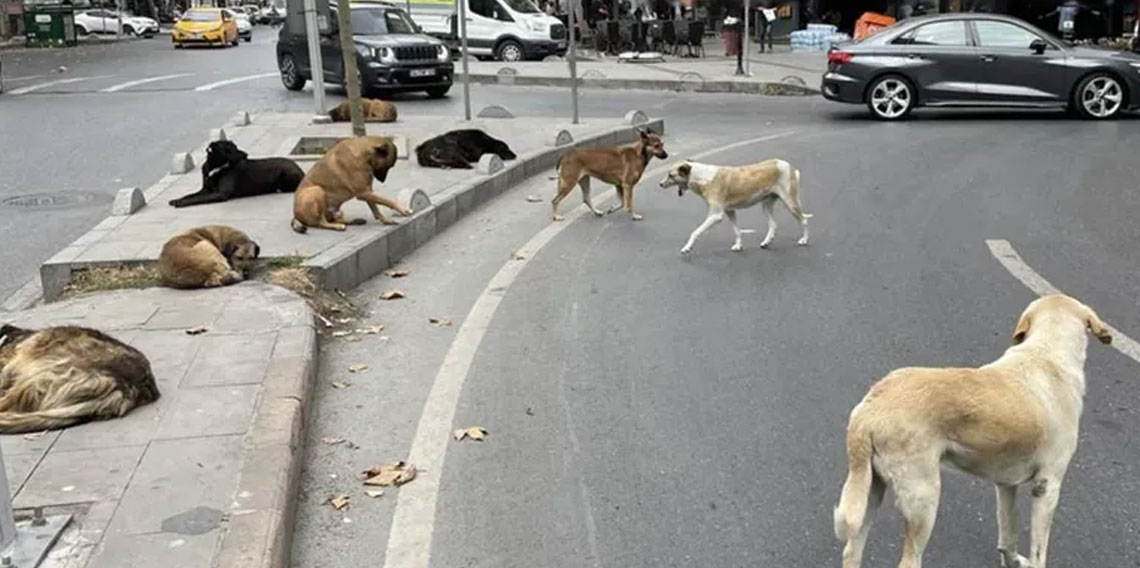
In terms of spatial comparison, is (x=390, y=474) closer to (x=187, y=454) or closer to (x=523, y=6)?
(x=187, y=454)

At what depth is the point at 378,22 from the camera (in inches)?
840

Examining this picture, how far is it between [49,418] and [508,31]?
25561 mm

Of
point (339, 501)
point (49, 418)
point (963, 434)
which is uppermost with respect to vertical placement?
point (963, 434)

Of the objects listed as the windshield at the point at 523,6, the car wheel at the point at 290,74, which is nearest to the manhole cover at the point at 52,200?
the car wheel at the point at 290,74

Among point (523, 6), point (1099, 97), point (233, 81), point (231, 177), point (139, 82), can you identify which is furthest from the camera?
point (523, 6)

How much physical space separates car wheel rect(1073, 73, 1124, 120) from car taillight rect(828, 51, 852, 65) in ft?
11.2

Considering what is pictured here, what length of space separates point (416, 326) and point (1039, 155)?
368 inches

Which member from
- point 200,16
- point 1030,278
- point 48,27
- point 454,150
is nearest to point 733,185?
point 1030,278

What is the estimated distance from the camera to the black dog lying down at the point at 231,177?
9.51 m

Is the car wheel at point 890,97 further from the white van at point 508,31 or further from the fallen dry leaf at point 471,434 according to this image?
the white van at point 508,31

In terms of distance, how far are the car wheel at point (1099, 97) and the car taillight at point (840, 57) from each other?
3.40 meters

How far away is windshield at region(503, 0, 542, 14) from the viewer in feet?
96.6

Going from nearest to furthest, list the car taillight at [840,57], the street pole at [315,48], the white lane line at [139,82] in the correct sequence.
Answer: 1. the street pole at [315,48]
2. the car taillight at [840,57]
3. the white lane line at [139,82]

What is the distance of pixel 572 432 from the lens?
4.97 metres
